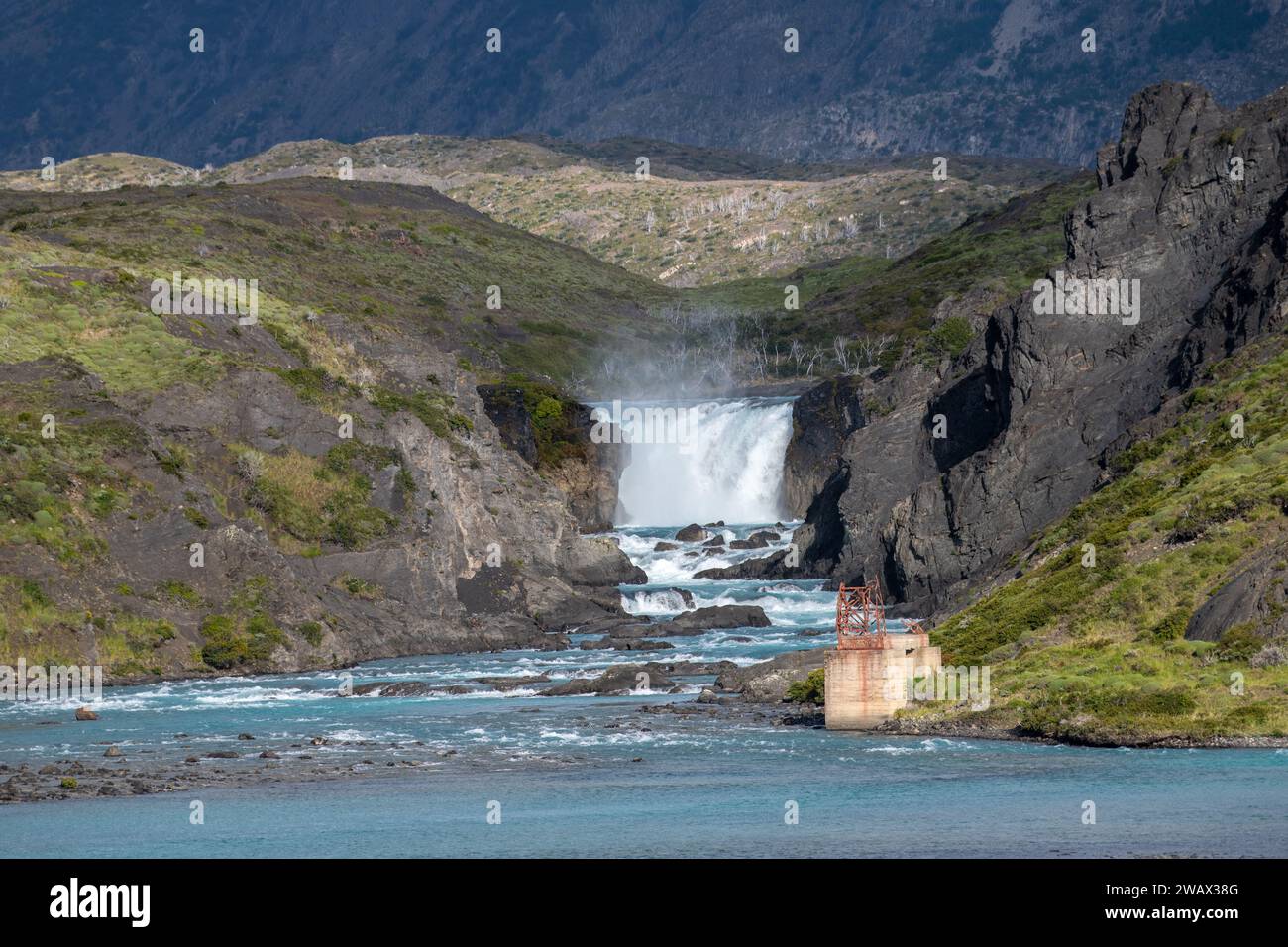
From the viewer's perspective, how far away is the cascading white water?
580 feet

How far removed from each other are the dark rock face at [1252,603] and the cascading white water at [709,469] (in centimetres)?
10494

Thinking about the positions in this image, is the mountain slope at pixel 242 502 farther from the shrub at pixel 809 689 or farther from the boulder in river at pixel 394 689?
the shrub at pixel 809 689

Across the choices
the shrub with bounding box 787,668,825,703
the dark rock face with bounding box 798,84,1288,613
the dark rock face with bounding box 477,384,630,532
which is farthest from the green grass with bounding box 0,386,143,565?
the dark rock face with bounding box 477,384,630,532

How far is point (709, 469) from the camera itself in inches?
7121

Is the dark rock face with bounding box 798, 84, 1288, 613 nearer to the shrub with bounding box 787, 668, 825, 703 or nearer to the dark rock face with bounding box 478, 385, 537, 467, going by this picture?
the shrub with bounding box 787, 668, 825, 703

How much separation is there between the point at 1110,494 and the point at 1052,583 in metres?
12.0

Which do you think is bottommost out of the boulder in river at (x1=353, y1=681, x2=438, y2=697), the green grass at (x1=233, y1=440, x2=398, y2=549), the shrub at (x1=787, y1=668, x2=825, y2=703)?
the boulder in river at (x1=353, y1=681, x2=438, y2=697)

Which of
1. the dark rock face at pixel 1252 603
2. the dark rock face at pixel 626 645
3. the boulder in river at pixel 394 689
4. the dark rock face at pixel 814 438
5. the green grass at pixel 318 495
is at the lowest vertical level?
the boulder in river at pixel 394 689

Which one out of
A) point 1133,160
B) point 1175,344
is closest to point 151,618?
point 1175,344

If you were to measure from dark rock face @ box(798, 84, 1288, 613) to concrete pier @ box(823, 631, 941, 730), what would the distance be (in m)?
37.9

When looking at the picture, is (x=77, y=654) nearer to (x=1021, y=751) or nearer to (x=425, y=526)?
(x=425, y=526)

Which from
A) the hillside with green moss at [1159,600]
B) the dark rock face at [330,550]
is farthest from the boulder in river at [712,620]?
the hillside with green moss at [1159,600]

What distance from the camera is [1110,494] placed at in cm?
9156

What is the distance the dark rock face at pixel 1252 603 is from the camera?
65.2 m
